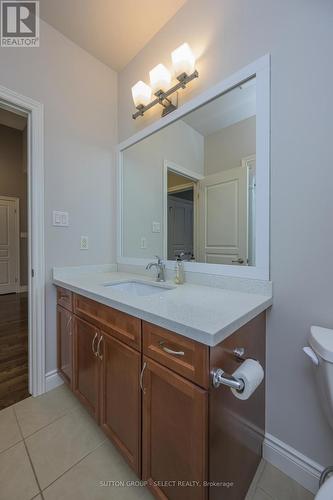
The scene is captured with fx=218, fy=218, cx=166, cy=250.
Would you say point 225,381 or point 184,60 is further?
point 184,60

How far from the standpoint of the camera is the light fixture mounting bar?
137 centimetres

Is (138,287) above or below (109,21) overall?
below

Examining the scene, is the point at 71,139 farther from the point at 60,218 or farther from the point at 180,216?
the point at 180,216

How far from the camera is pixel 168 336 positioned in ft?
2.64

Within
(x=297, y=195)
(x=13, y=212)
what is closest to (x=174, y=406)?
(x=297, y=195)

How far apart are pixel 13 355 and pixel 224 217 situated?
2.28m

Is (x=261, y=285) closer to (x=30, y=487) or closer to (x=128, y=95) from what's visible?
(x=30, y=487)

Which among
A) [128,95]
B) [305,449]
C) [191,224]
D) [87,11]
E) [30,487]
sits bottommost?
[30,487]

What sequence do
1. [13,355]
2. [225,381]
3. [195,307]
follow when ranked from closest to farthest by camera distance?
[225,381]
[195,307]
[13,355]

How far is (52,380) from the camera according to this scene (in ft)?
5.43

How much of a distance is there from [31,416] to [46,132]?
1952 mm

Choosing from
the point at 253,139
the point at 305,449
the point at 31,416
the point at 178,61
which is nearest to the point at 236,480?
the point at 305,449

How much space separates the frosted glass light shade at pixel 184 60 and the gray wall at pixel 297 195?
0.29 m

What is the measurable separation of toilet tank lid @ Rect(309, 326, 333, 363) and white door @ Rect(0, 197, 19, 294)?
5309 millimetres
